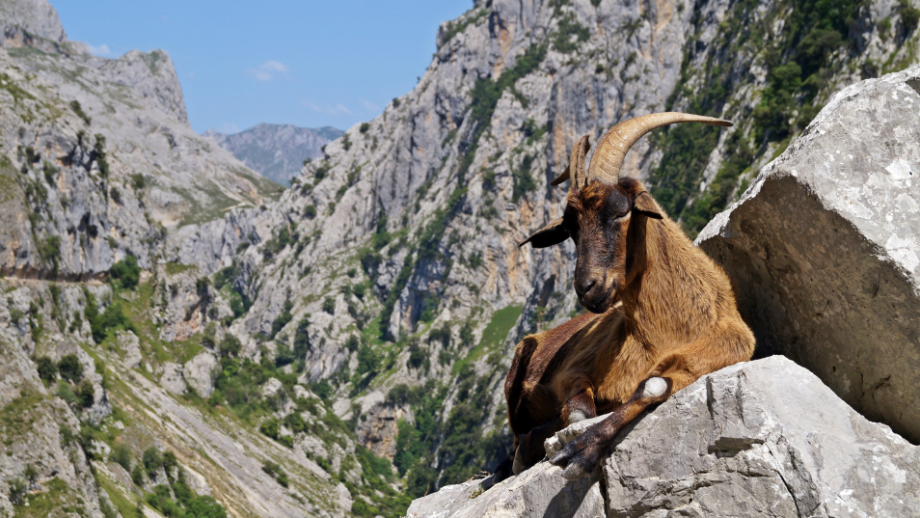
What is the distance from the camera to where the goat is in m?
7.43

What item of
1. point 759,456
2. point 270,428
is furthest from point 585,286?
point 270,428

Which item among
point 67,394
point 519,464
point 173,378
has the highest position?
point 519,464

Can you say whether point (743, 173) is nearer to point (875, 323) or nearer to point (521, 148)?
point (875, 323)

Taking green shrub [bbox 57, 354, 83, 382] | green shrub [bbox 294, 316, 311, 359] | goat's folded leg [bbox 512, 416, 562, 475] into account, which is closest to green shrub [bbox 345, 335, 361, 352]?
green shrub [bbox 294, 316, 311, 359]

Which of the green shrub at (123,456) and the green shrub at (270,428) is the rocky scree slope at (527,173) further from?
the green shrub at (123,456)

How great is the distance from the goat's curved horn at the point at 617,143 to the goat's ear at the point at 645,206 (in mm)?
326

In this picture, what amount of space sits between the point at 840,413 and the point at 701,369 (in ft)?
4.29

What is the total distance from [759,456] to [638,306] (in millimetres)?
2145

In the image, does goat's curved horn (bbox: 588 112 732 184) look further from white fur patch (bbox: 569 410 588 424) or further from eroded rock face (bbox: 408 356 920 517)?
white fur patch (bbox: 569 410 588 424)

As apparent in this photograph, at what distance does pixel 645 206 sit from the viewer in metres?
7.82

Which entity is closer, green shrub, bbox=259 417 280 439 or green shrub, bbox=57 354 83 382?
green shrub, bbox=57 354 83 382

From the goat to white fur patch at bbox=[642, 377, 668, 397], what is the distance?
10mm

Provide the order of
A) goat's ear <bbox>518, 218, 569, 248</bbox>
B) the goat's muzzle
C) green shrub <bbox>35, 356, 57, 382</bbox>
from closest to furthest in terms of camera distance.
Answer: the goat's muzzle → goat's ear <bbox>518, 218, 569, 248</bbox> → green shrub <bbox>35, 356, 57, 382</bbox>

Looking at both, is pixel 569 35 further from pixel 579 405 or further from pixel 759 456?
pixel 759 456
